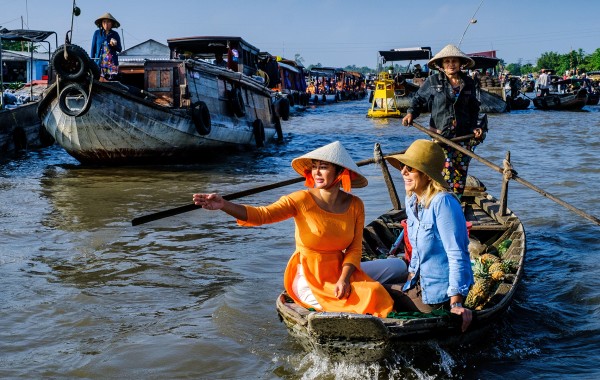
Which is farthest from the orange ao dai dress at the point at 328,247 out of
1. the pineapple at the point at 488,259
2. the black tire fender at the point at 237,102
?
the black tire fender at the point at 237,102

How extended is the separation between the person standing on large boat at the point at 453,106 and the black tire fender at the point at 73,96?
6.28 meters

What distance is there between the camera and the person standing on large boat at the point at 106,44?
11641 mm

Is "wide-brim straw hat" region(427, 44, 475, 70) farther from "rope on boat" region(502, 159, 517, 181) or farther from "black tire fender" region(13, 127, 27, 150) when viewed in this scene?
"black tire fender" region(13, 127, 27, 150)

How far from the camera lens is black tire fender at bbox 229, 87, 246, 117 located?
46.6 feet

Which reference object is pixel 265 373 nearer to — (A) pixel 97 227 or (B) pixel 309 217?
(B) pixel 309 217

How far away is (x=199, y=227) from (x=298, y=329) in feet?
13.8

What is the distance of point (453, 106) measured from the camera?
618cm

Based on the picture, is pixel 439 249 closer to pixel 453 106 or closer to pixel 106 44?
pixel 453 106

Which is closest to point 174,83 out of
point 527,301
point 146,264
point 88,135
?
point 88,135

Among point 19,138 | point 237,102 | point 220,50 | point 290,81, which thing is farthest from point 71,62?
point 290,81

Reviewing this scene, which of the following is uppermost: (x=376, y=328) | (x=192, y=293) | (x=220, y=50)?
(x=220, y=50)

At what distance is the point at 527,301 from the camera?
530 centimetres

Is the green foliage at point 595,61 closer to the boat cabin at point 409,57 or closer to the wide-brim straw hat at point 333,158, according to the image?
the boat cabin at point 409,57

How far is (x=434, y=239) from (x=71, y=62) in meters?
8.39
